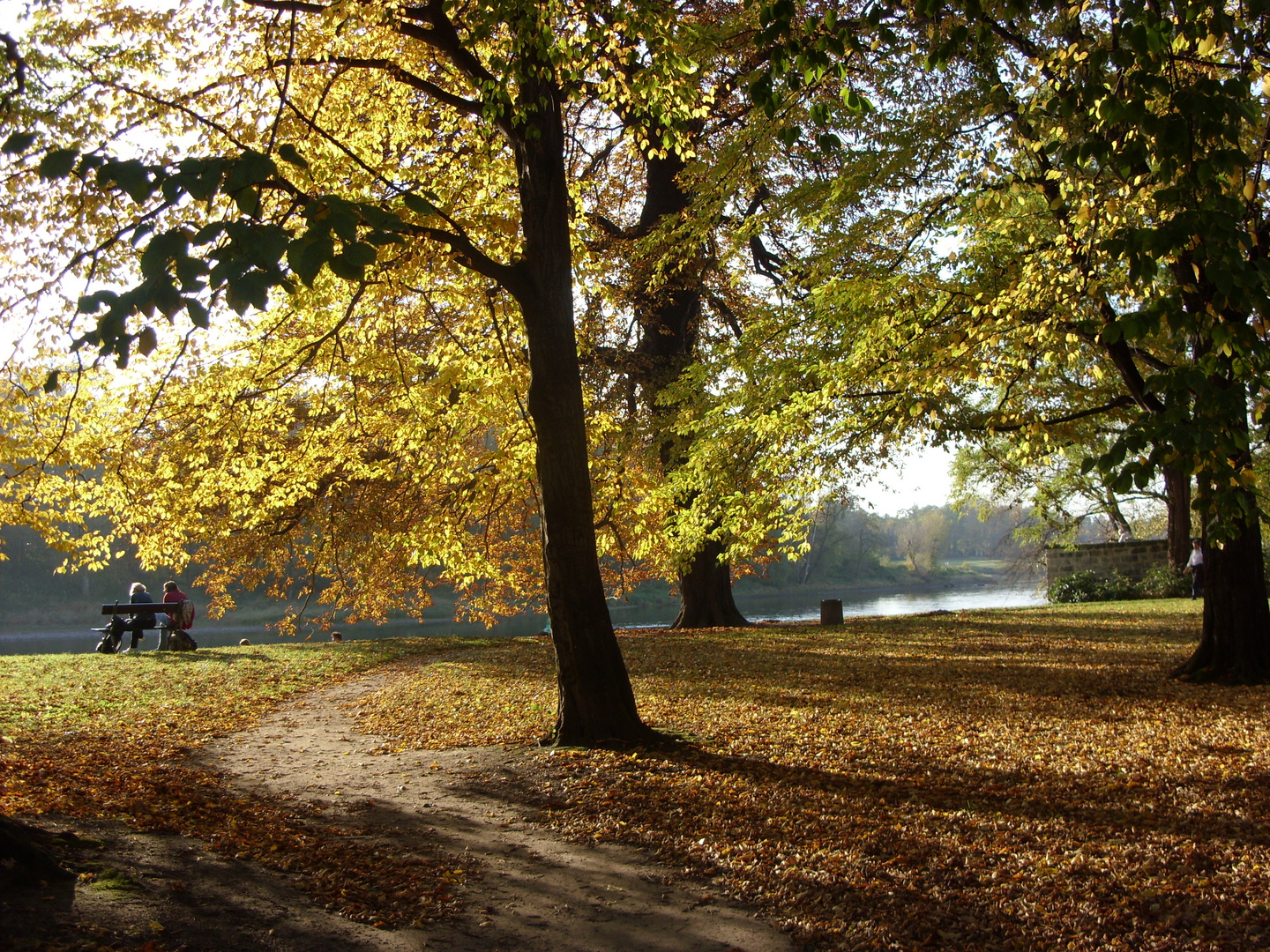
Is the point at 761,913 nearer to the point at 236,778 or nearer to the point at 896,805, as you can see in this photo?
the point at 896,805

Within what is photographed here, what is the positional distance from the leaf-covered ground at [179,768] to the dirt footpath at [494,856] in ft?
0.69

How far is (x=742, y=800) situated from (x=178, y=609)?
11654 mm

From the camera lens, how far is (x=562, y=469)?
6.41 m

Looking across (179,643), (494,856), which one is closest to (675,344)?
(179,643)

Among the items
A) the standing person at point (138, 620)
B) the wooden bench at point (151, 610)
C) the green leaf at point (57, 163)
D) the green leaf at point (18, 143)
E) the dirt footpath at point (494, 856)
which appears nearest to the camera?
the green leaf at point (57, 163)

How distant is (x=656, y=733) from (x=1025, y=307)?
4.45 metres

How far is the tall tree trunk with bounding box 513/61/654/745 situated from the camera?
20.9 ft

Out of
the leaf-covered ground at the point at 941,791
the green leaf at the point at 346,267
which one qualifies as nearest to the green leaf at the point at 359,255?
the green leaf at the point at 346,267

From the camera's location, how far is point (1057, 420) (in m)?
8.22

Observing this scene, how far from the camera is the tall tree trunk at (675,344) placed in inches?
590

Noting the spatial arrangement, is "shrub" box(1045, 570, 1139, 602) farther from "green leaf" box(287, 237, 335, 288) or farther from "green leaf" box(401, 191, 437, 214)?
"green leaf" box(287, 237, 335, 288)

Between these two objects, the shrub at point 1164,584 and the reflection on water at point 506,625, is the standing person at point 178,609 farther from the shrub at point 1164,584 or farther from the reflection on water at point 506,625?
the shrub at point 1164,584

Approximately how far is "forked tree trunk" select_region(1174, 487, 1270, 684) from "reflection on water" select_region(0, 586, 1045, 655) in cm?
1981

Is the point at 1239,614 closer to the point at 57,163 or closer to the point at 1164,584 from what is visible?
the point at 57,163
